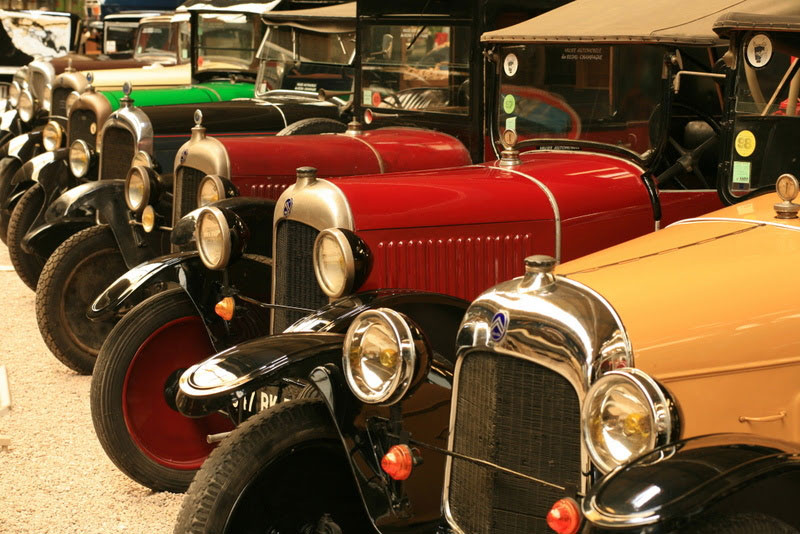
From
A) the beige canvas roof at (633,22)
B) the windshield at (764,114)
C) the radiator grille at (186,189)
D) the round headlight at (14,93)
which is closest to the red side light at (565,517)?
the windshield at (764,114)

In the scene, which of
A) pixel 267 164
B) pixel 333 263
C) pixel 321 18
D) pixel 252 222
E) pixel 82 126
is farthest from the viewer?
pixel 321 18

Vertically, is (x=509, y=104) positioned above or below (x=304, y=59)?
below

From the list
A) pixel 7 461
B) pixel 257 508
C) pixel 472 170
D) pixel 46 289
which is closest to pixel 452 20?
pixel 472 170

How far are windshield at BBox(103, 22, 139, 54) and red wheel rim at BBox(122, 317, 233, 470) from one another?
1151 cm

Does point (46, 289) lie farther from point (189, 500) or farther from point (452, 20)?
point (189, 500)

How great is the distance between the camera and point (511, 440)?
2475 millimetres

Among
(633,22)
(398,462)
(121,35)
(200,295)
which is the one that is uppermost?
(121,35)

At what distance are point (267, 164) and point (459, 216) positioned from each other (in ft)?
5.58

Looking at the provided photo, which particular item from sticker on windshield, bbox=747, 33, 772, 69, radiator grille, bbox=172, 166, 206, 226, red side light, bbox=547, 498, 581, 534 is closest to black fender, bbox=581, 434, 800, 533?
red side light, bbox=547, 498, 581, 534

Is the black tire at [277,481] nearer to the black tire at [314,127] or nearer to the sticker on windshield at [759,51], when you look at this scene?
the sticker on windshield at [759,51]

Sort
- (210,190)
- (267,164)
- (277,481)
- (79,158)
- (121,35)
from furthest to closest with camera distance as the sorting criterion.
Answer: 1. (121,35)
2. (79,158)
3. (267,164)
4. (210,190)
5. (277,481)

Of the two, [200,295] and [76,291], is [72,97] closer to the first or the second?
[76,291]

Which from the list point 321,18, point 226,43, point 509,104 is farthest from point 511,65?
point 226,43

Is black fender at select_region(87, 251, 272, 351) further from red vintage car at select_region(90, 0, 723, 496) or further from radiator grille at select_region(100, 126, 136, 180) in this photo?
radiator grille at select_region(100, 126, 136, 180)
